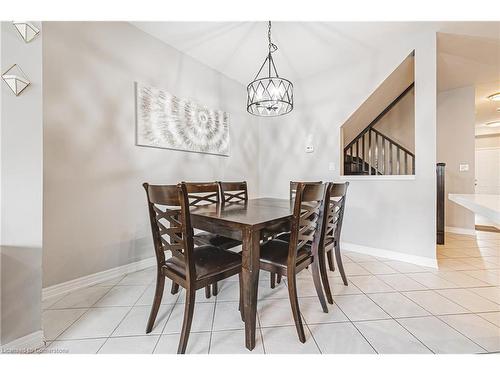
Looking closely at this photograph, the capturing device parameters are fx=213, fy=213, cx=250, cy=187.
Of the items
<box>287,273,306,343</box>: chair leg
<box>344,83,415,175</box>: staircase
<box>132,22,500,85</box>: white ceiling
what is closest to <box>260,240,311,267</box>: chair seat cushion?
<box>287,273,306,343</box>: chair leg

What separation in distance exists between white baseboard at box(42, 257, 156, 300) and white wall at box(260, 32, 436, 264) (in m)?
2.28

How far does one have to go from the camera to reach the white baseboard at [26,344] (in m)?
1.11

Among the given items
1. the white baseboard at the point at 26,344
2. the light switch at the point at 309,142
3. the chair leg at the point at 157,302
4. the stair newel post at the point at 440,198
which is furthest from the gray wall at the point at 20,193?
the stair newel post at the point at 440,198

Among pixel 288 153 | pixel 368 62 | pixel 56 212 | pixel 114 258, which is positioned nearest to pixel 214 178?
pixel 288 153

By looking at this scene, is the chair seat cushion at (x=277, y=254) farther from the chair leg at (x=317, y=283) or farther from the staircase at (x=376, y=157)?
the staircase at (x=376, y=157)

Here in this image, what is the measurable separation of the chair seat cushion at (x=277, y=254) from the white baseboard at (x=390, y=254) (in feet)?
5.62

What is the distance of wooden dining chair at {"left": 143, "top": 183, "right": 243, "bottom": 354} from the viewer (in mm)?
1153

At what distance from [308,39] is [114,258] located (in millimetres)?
3190

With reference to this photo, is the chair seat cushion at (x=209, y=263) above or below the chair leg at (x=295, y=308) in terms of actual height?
above

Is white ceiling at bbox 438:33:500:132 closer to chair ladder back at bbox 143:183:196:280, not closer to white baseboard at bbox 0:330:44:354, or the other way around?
chair ladder back at bbox 143:183:196:280

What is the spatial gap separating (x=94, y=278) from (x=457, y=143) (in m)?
5.70

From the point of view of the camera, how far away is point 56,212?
1755mm

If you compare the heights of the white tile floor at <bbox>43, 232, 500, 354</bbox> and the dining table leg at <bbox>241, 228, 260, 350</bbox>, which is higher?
the dining table leg at <bbox>241, 228, 260, 350</bbox>
